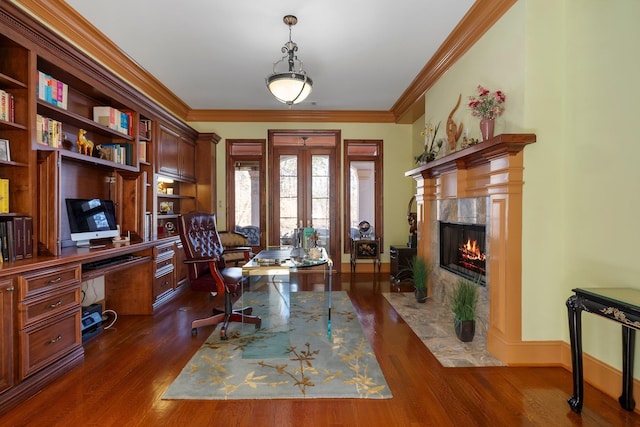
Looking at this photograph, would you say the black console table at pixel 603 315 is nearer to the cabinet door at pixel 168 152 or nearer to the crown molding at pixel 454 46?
the crown molding at pixel 454 46

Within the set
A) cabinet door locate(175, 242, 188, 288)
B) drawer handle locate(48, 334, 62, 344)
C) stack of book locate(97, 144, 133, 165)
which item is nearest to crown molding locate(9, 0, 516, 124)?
stack of book locate(97, 144, 133, 165)

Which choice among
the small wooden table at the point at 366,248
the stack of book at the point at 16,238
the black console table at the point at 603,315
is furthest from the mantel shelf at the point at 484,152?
the stack of book at the point at 16,238

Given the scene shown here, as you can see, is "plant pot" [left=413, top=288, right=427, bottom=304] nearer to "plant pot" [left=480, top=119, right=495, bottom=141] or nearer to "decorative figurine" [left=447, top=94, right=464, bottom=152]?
"decorative figurine" [left=447, top=94, right=464, bottom=152]

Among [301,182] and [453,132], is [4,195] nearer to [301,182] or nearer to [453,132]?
[453,132]

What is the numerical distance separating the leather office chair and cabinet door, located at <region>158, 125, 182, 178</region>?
4.49 ft

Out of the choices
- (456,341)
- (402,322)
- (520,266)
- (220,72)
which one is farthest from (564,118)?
(220,72)

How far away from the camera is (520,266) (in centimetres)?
252

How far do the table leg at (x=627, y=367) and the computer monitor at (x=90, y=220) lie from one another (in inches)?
162

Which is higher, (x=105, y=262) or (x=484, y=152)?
(x=484, y=152)

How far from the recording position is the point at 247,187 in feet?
19.8

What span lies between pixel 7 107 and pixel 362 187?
15.8 ft

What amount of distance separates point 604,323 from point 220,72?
4.48 metres

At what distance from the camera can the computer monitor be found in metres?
3.05

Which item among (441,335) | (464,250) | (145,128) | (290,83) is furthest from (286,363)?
(145,128)
